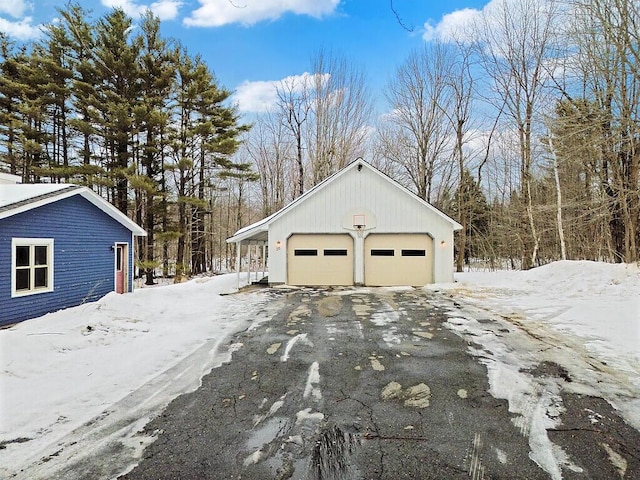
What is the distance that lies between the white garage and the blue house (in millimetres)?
4347

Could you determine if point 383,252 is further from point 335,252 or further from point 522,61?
point 522,61

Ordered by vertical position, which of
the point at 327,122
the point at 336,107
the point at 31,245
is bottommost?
the point at 31,245

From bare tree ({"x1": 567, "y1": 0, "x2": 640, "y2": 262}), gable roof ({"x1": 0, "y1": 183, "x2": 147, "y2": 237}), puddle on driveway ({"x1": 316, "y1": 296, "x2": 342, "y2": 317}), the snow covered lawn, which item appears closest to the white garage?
the snow covered lawn

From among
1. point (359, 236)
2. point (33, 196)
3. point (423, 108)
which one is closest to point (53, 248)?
point (33, 196)

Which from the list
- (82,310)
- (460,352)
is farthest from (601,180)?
(82,310)

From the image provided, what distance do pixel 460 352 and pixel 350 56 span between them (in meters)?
22.6

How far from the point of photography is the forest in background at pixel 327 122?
682 inches

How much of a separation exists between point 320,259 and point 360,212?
235 cm

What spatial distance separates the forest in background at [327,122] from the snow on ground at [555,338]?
18.4ft

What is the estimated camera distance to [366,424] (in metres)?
3.11

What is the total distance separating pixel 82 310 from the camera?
687 centimetres

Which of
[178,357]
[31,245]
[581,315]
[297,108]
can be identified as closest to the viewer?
[178,357]

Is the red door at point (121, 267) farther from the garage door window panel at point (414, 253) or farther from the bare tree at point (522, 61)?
the bare tree at point (522, 61)

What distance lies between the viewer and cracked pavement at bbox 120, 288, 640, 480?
2.51 metres
